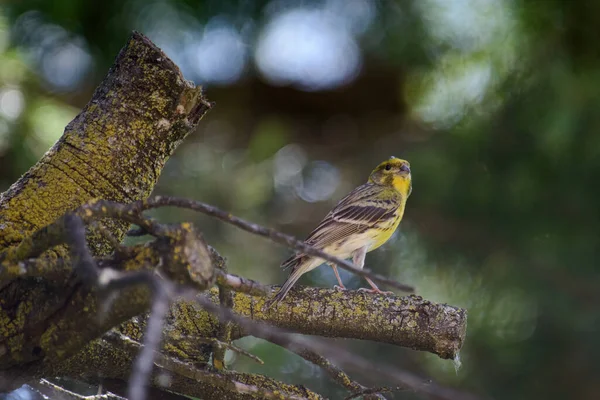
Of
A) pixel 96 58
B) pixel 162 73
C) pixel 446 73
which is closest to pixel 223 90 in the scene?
pixel 96 58

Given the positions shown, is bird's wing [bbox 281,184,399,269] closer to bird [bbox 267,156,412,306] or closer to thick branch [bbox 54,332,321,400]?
bird [bbox 267,156,412,306]

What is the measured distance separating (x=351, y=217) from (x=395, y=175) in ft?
1.77

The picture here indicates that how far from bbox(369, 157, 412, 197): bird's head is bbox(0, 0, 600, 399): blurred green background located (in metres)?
0.09

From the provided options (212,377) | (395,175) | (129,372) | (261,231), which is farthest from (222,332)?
(395,175)

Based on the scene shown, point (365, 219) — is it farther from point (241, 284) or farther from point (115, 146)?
point (241, 284)

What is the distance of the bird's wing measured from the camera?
4.45 metres

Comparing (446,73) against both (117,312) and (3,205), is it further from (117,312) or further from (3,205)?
(117,312)

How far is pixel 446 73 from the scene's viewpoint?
16.9ft

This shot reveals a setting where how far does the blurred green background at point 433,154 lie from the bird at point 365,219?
0.15m

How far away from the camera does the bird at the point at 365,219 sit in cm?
448

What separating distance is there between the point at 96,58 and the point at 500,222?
8.54ft

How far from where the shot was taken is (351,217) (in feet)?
15.0

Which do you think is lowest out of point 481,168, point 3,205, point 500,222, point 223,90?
point 3,205

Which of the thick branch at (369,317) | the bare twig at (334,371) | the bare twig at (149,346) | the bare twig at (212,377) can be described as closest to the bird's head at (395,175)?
the thick branch at (369,317)
